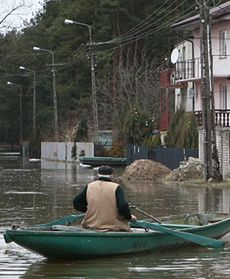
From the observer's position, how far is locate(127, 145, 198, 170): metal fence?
48.4 meters

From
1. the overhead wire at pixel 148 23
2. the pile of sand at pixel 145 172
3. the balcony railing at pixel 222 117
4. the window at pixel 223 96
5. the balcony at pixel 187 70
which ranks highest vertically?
the overhead wire at pixel 148 23

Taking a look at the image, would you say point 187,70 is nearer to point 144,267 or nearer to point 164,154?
point 164,154

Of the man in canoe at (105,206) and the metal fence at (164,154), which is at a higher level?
the metal fence at (164,154)

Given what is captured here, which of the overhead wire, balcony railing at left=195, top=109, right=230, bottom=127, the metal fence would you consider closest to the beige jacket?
balcony railing at left=195, top=109, right=230, bottom=127

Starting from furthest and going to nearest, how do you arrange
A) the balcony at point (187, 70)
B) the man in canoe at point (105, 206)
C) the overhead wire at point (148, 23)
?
the overhead wire at point (148, 23), the balcony at point (187, 70), the man in canoe at point (105, 206)

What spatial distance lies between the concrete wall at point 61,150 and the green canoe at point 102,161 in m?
6.90

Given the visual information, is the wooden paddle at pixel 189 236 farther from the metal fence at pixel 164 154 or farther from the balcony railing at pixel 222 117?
the metal fence at pixel 164 154

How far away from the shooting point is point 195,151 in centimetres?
4744

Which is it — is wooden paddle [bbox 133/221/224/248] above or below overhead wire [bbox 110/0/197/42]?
below

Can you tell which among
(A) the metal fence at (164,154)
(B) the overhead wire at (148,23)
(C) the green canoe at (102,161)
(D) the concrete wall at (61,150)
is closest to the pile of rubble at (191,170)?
(A) the metal fence at (164,154)

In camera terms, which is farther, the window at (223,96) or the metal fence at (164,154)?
the window at (223,96)

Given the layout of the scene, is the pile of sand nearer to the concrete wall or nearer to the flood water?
the flood water

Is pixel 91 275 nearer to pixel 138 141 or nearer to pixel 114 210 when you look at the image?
pixel 114 210

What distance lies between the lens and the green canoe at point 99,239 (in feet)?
48.9
